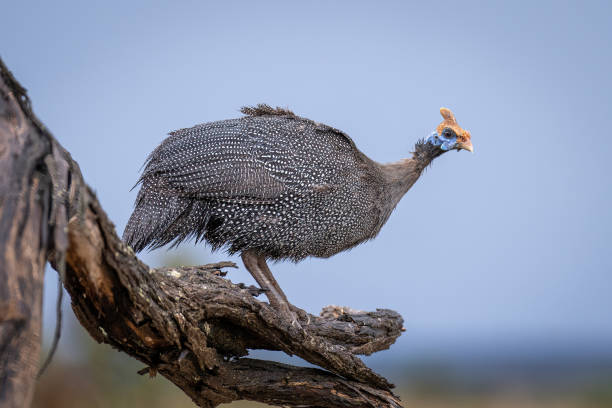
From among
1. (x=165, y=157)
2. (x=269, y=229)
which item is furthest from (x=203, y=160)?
(x=269, y=229)

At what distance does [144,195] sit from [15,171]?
1.69m

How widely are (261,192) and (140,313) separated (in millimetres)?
1261

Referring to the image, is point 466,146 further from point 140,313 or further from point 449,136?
point 140,313

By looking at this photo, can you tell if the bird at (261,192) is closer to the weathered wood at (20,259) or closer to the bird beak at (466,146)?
the bird beak at (466,146)

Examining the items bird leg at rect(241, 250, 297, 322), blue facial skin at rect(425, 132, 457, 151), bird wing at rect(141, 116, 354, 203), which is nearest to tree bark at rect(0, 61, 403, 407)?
bird leg at rect(241, 250, 297, 322)

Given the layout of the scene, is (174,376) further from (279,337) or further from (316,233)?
(316,233)

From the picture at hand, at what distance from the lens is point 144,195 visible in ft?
12.2

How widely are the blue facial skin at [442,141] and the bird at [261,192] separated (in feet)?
2.45

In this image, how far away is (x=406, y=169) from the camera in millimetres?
4605

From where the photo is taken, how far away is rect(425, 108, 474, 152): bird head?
15.5ft

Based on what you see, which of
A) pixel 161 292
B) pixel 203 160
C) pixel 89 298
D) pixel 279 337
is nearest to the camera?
pixel 89 298

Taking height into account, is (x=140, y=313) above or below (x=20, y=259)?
above

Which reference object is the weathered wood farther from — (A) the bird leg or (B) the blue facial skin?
(B) the blue facial skin

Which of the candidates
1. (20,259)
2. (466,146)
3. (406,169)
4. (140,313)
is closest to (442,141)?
(466,146)
